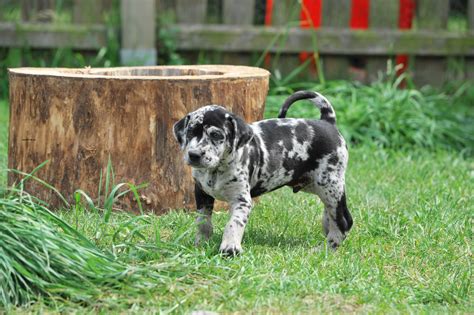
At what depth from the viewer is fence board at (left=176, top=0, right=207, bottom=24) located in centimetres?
926

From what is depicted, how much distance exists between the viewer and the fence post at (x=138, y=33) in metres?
9.01

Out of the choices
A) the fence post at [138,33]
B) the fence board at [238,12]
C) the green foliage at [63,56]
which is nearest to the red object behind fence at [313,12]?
the fence board at [238,12]

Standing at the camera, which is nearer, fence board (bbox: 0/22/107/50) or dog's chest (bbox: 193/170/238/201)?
dog's chest (bbox: 193/170/238/201)

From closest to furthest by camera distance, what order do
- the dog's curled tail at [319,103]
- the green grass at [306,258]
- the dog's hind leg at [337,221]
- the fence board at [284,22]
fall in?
the green grass at [306,258]
the dog's hind leg at [337,221]
the dog's curled tail at [319,103]
the fence board at [284,22]

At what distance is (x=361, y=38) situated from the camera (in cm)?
928

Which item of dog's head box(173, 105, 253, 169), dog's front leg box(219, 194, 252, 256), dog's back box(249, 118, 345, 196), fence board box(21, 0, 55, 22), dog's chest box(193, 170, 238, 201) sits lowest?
dog's front leg box(219, 194, 252, 256)

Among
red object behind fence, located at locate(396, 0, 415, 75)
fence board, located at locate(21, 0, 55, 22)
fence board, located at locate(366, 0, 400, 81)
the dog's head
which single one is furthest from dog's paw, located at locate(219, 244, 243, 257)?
fence board, located at locate(21, 0, 55, 22)

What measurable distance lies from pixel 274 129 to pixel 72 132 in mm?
1370

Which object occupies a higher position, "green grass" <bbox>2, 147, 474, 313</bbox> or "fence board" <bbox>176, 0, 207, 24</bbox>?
"fence board" <bbox>176, 0, 207, 24</bbox>

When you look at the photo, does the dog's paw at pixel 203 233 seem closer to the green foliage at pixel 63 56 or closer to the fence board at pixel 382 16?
the green foliage at pixel 63 56

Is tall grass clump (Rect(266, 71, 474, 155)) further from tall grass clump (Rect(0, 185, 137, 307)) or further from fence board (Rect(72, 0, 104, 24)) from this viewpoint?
tall grass clump (Rect(0, 185, 137, 307))

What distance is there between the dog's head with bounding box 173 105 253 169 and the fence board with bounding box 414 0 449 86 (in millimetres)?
5301

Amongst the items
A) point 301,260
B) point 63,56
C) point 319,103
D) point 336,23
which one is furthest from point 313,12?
point 301,260

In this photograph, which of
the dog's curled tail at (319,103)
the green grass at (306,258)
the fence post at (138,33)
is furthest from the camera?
the fence post at (138,33)
